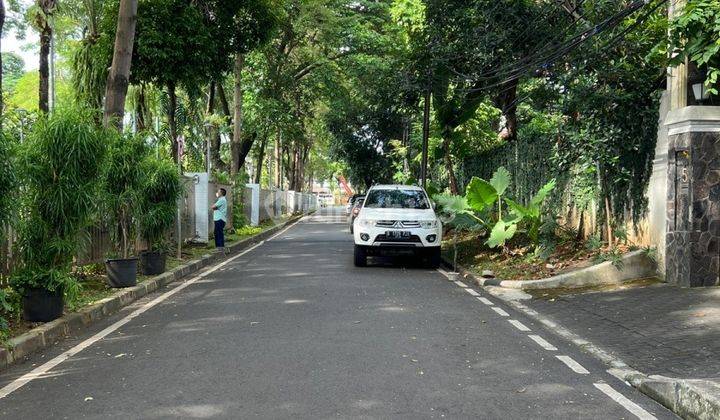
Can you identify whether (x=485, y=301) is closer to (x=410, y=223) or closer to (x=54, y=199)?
(x=410, y=223)

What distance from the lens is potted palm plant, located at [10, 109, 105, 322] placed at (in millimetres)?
6992

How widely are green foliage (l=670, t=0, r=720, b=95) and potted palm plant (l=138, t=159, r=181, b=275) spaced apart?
867 cm

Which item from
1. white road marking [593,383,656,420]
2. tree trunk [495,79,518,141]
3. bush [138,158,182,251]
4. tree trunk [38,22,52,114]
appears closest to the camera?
white road marking [593,383,656,420]

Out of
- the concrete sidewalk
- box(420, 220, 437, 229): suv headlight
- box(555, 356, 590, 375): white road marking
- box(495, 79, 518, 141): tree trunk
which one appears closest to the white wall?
the concrete sidewalk

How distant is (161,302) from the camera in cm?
914

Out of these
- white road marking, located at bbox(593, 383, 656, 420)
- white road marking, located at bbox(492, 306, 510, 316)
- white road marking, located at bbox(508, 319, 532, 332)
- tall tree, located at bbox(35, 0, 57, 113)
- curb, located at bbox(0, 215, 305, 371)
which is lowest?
white road marking, located at bbox(593, 383, 656, 420)

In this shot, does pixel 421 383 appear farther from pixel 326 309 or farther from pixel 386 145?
pixel 386 145

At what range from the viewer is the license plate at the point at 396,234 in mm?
13031

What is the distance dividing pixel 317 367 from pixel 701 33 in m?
6.91

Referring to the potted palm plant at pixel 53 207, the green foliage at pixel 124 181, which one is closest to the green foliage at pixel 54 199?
the potted palm plant at pixel 53 207

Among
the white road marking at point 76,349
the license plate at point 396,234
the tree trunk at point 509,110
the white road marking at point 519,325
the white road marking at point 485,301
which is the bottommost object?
the white road marking at point 519,325

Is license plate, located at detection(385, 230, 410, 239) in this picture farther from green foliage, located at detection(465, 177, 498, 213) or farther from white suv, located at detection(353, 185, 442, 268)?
green foliage, located at detection(465, 177, 498, 213)

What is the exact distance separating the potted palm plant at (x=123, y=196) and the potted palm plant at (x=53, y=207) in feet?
5.82

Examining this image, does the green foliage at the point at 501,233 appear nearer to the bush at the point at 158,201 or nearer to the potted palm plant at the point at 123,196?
the bush at the point at 158,201
